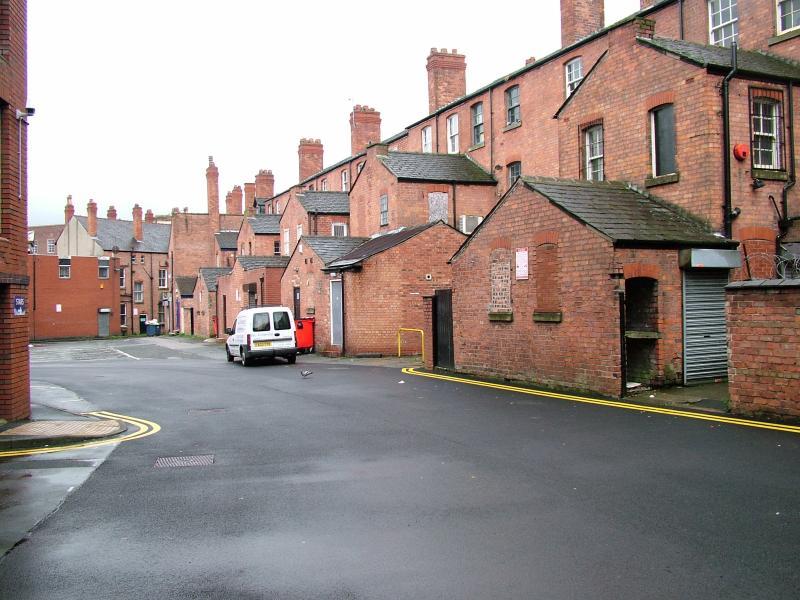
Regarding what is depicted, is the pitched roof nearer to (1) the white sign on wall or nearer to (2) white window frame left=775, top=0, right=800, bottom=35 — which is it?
(1) the white sign on wall

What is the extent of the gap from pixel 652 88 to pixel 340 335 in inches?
638

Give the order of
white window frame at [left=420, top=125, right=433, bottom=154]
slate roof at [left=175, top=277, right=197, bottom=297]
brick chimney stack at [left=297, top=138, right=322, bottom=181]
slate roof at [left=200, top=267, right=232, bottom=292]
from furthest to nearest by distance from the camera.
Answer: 1. slate roof at [left=175, top=277, right=197, bottom=297]
2. brick chimney stack at [left=297, top=138, right=322, bottom=181]
3. slate roof at [left=200, top=267, right=232, bottom=292]
4. white window frame at [left=420, top=125, right=433, bottom=154]

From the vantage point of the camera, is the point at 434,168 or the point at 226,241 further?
the point at 226,241

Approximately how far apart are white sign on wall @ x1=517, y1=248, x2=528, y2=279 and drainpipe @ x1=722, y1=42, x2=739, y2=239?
4533 millimetres

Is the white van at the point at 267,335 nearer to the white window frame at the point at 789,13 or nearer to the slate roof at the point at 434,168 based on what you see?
the slate roof at the point at 434,168

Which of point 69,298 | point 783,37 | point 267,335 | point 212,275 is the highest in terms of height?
point 783,37

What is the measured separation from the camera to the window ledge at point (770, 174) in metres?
16.1

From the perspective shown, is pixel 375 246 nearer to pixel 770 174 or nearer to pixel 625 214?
pixel 625 214

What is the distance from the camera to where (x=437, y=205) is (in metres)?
31.4

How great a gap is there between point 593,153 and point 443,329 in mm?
6740

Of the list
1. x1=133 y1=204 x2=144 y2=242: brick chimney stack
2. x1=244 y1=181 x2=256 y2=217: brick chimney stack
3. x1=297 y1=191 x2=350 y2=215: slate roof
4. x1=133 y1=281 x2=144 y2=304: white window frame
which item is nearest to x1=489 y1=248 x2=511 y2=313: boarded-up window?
x1=297 y1=191 x2=350 y2=215: slate roof

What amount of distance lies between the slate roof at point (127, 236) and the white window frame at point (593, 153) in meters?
63.6

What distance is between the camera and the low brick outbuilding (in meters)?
14.2

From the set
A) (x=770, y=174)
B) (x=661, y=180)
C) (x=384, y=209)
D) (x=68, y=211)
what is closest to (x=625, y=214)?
(x=661, y=180)
